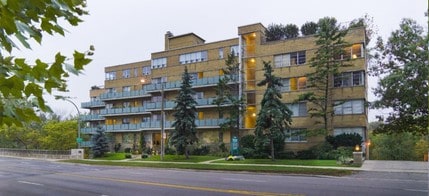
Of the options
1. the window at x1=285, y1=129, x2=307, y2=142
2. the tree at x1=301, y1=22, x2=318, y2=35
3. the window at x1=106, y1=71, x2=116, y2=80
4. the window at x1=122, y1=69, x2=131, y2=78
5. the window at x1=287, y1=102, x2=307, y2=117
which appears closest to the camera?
the window at x1=285, y1=129, x2=307, y2=142

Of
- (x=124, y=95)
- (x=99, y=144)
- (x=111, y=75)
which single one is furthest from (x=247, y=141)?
(x=111, y=75)

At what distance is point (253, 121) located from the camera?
4950cm

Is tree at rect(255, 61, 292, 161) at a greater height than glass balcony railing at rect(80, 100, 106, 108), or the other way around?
glass balcony railing at rect(80, 100, 106, 108)

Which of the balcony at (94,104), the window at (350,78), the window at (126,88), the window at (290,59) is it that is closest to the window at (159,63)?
the window at (126,88)

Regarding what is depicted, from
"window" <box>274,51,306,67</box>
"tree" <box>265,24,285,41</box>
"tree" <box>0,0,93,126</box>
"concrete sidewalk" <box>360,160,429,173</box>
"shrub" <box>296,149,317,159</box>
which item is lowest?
"concrete sidewalk" <box>360,160,429,173</box>

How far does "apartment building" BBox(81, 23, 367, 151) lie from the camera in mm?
41938

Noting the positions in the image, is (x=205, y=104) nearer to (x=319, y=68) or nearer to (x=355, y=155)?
(x=319, y=68)

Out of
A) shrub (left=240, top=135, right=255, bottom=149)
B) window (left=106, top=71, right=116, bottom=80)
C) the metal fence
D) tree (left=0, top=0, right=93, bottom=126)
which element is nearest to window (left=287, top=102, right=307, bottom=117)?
shrub (left=240, top=135, right=255, bottom=149)

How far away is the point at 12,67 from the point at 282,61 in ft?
150

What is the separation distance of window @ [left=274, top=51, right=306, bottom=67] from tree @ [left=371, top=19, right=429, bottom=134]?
14.3 meters

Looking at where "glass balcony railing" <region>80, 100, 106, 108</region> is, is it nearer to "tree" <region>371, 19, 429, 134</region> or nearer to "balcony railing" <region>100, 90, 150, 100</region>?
"balcony railing" <region>100, 90, 150, 100</region>

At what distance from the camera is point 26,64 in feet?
7.47

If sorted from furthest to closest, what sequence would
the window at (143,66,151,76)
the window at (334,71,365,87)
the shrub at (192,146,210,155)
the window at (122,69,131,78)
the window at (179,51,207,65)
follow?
the window at (122,69,131,78) < the window at (143,66,151,76) < the window at (179,51,207,65) < the shrub at (192,146,210,155) < the window at (334,71,365,87)

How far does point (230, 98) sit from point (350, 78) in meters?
13.1
